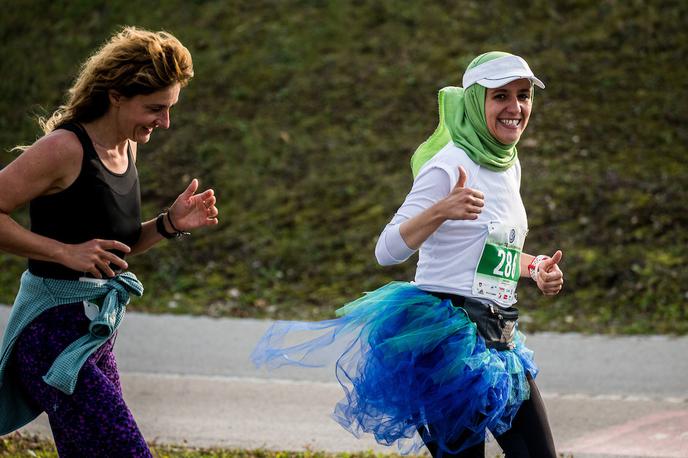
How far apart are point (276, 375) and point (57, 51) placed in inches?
385

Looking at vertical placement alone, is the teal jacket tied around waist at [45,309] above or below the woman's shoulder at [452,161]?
below

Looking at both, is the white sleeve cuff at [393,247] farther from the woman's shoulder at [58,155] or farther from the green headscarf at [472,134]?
the woman's shoulder at [58,155]

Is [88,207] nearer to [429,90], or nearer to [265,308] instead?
[265,308]

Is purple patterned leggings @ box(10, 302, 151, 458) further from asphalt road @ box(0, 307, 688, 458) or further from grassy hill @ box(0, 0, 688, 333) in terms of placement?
grassy hill @ box(0, 0, 688, 333)

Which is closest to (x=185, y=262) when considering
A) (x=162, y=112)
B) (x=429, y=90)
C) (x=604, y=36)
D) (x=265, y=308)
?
(x=265, y=308)

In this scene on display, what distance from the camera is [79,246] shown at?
3.51m

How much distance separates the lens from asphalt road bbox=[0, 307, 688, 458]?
19.5 feet

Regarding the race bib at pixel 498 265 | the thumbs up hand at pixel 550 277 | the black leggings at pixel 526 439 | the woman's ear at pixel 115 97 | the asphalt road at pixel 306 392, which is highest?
the woman's ear at pixel 115 97

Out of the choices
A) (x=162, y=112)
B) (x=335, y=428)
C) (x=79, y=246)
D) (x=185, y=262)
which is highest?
(x=162, y=112)

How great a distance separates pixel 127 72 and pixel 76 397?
1113 mm

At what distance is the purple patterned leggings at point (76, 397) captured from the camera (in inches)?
136

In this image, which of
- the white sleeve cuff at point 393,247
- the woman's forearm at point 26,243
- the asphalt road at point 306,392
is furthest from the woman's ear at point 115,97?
the asphalt road at point 306,392

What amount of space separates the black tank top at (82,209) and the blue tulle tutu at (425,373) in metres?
0.97

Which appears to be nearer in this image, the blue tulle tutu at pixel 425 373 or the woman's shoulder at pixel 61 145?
the woman's shoulder at pixel 61 145
